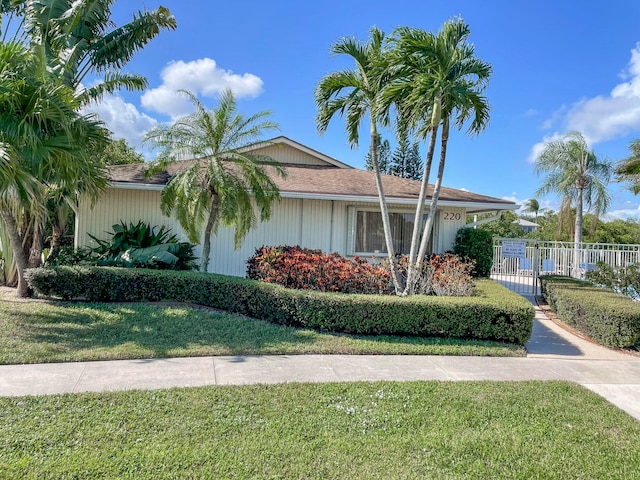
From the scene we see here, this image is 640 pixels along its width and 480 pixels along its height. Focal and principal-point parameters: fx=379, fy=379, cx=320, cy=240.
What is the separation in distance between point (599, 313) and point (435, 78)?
5.66 meters

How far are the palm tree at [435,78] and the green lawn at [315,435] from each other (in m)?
4.60

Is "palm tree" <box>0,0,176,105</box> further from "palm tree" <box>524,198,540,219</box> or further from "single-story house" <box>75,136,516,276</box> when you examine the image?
"palm tree" <box>524,198,540,219</box>

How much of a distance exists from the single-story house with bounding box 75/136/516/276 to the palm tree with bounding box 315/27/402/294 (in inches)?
92.0

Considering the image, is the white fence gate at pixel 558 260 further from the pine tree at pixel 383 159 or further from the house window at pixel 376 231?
the pine tree at pixel 383 159

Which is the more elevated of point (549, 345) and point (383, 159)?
point (383, 159)

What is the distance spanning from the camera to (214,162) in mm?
8609

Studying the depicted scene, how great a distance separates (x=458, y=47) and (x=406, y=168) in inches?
1336

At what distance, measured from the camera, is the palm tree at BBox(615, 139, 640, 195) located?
993cm

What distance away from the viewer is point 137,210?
A: 442 inches

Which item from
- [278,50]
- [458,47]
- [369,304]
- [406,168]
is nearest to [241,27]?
[278,50]

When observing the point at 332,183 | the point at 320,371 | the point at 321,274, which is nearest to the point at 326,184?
the point at 332,183

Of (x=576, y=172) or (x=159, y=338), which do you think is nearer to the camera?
(x=159, y=338)

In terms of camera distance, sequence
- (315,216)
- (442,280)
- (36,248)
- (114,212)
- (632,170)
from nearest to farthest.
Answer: (442,280) → (36,248) → (632,170) → (114,212) → (315,216)

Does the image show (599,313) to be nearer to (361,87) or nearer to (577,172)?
(361,87)
